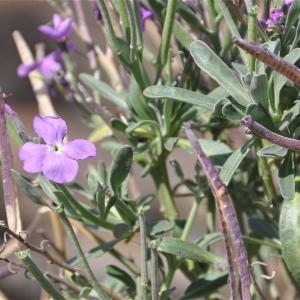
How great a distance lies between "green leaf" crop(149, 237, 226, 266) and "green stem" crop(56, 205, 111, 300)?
0.25ft

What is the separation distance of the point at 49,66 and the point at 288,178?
1.70 feet

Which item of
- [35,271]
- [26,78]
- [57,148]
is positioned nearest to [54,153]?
[57,148]

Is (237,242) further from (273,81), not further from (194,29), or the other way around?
(194,29)

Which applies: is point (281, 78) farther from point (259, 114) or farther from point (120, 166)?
point (120, 166)

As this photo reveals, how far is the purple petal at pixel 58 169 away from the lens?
81cm

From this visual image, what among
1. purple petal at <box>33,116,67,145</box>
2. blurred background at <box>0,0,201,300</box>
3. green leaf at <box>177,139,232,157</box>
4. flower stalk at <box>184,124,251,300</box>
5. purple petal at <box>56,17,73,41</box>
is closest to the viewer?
flower stalk at <box>184,124,251,300</box>

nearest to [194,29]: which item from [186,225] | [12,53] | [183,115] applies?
[183,115]

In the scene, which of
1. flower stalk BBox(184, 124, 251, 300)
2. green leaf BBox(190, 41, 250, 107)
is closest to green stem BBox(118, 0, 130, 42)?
green leaf BBox(190, 41, 250, 107)

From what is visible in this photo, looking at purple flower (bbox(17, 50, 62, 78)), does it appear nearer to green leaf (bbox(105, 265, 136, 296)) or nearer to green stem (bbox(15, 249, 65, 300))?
green leaf (bbox(105, 265, 136, 296))

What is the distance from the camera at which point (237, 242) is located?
2.50 feet

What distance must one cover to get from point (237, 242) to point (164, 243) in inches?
5.5

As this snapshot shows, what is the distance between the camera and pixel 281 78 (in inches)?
32.4

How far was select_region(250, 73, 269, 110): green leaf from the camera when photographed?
0.78 meters

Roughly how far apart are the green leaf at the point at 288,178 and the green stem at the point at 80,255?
0.74 ft
